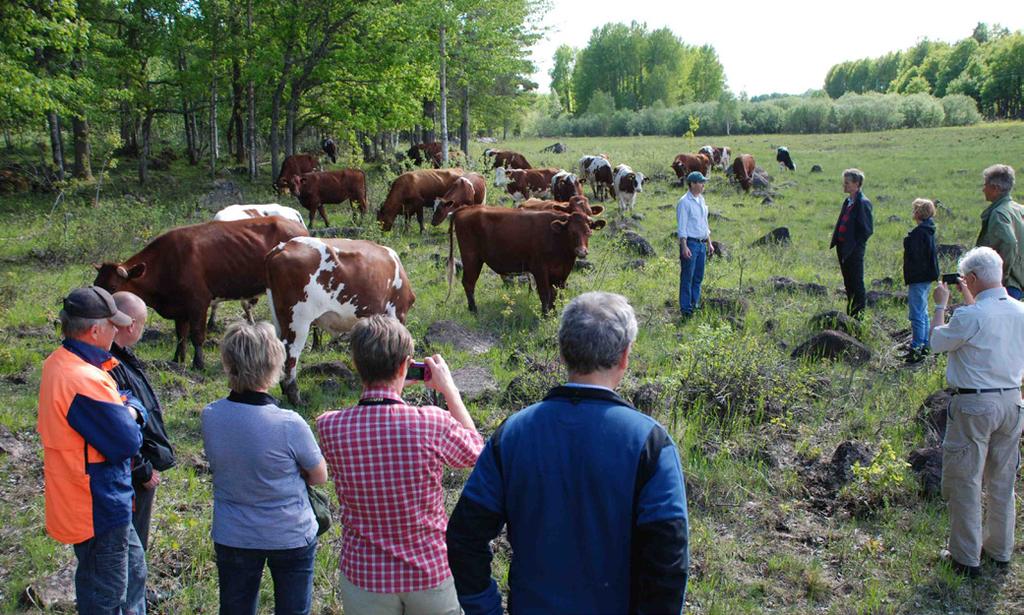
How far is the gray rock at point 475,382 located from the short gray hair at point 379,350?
15.5 feet

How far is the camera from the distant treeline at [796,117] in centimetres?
6128

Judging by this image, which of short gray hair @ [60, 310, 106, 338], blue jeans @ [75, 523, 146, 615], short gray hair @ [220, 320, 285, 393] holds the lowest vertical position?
blue jeans @ [75, 523, 146, 615]

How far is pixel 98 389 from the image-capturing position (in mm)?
3365

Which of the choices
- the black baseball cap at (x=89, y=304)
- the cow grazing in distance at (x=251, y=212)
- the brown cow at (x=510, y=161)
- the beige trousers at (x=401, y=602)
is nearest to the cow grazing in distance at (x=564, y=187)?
the brown cow at (x=510, y=161)

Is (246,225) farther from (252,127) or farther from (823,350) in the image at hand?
(252,127)

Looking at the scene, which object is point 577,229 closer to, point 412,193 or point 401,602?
point 412,193

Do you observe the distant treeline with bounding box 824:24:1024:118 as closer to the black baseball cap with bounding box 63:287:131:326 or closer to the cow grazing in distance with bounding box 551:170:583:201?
the cow grazing in distance with bounding box 551:170:583:201

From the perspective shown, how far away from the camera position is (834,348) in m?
8.60

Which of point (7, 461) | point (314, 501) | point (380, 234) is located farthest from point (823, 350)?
point (380, 234)

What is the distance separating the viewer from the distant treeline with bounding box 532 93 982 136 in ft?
201

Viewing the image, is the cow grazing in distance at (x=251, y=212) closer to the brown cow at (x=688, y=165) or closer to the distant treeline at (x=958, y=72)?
the brown cow at (x=688, y=165)

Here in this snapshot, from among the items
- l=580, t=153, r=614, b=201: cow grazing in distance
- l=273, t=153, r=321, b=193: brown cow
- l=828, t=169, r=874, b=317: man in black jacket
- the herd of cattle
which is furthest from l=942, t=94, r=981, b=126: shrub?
the herd of cattle

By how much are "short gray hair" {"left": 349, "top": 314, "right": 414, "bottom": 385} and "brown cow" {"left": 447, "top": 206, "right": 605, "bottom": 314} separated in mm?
7856

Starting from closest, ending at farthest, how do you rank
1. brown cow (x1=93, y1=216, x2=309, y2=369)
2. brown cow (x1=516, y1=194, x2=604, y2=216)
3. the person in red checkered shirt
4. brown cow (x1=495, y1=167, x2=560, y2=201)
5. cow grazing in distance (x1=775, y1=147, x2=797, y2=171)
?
the person in red checkered shirt → brown cow (x1=93, y1=216, x2=309, y2=369) → brown cow (x1=516, y1=194, x2=604, y2=216) → brown cow (x1=495, y1=167, x2=560, y2=201) → cow grazing in distance (x1=775, y1=147, x2=797, y2=171)
